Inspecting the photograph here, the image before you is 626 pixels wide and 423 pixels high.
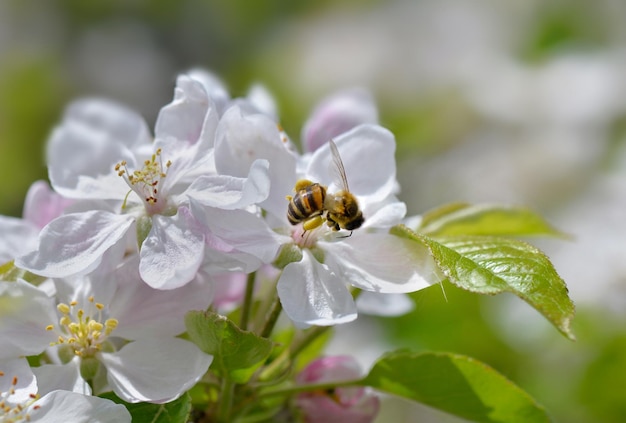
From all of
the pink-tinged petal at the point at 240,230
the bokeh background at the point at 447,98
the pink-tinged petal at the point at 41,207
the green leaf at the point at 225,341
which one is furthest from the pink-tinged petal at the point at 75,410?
the bokeh background at the point at 447,98

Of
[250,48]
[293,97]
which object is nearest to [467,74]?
[293,97]

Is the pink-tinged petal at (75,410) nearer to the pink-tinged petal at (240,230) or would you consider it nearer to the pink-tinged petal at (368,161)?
the pink-tinged petal at (240,230)

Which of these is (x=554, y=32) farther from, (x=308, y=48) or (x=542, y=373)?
(x=542, y=373)

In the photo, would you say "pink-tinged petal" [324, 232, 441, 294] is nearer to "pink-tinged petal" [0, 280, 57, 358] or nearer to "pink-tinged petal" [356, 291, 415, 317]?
"pink-tinged petal" [356, 291, 415, 317]

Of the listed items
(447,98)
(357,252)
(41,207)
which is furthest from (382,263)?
(447,98)

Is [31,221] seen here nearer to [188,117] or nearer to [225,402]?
[188,117]

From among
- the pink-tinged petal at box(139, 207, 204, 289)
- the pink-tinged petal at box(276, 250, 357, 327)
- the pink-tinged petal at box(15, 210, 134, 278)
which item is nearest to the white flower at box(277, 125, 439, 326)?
the pink-tinged petal at box(276, 250, 357, 327)
